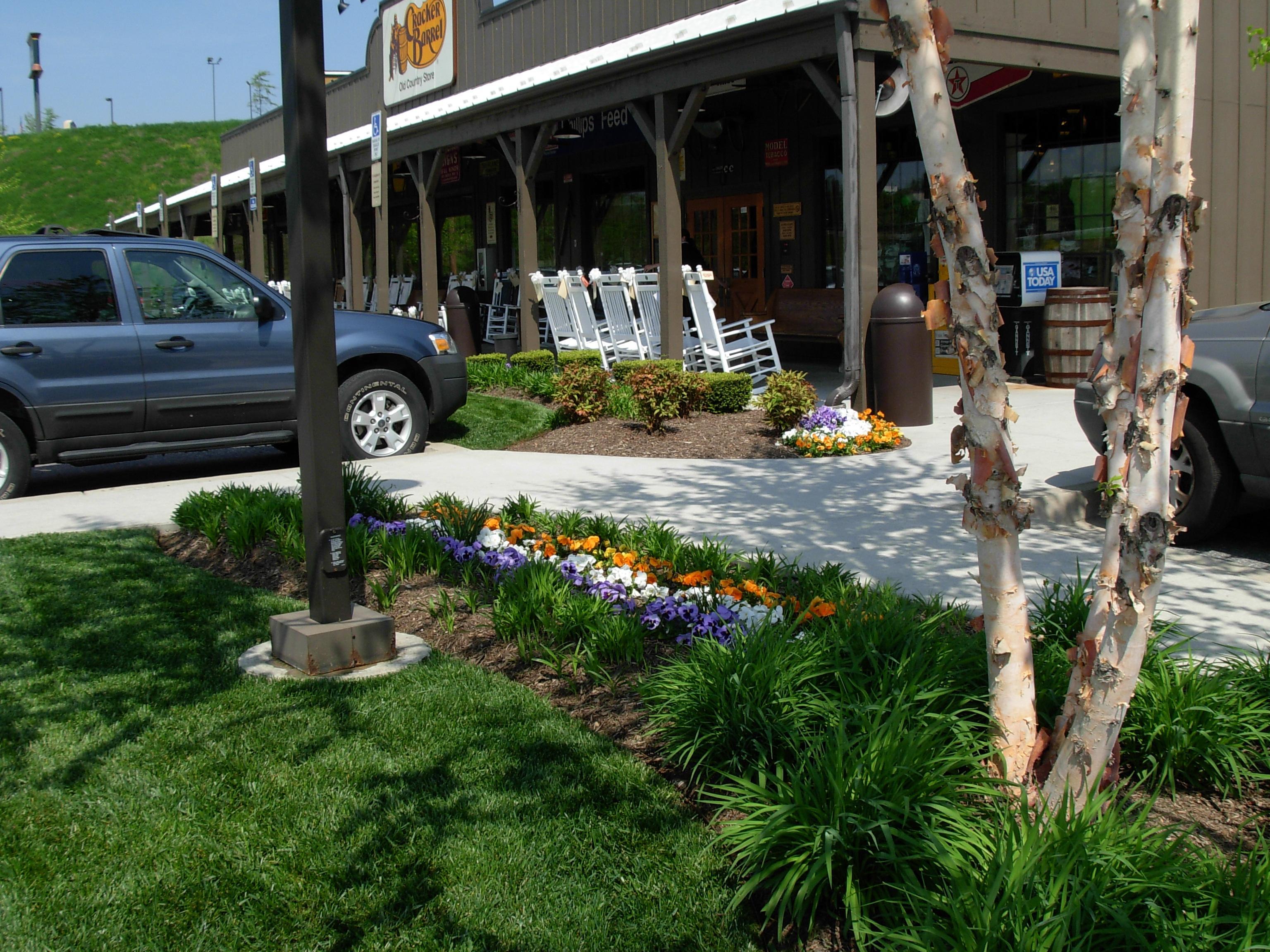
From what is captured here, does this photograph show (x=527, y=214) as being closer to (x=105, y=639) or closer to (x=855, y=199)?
(x=855, y=199)

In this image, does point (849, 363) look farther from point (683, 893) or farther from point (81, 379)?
point (683, 893)

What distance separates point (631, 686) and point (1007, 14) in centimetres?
920

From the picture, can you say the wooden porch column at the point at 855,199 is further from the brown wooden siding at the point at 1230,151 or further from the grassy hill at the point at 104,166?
the grassy hill at the point at 104,166

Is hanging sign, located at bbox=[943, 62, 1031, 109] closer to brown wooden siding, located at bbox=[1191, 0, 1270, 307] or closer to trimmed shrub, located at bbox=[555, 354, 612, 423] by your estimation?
brown wooden siding, located at bbox=[1191, 0, 1270, 307]

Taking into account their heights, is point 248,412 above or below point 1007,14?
below

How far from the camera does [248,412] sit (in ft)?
28.8

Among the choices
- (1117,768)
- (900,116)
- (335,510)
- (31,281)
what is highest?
(900,116)

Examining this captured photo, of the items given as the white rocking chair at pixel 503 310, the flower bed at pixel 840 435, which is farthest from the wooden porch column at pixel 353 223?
the flower bed at pixel 840 435

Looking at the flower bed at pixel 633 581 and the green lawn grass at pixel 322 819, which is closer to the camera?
the green lawn grass at pixel 322 819

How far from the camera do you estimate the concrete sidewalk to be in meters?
5.42

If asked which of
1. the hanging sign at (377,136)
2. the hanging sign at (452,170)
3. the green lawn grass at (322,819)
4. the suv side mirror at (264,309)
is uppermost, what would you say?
the hanging sign at (452,170)

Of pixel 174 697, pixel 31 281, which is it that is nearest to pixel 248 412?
pixel 31 281

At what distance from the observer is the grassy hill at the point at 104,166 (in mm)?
62375

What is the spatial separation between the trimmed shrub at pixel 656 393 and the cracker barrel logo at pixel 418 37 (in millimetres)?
11464
